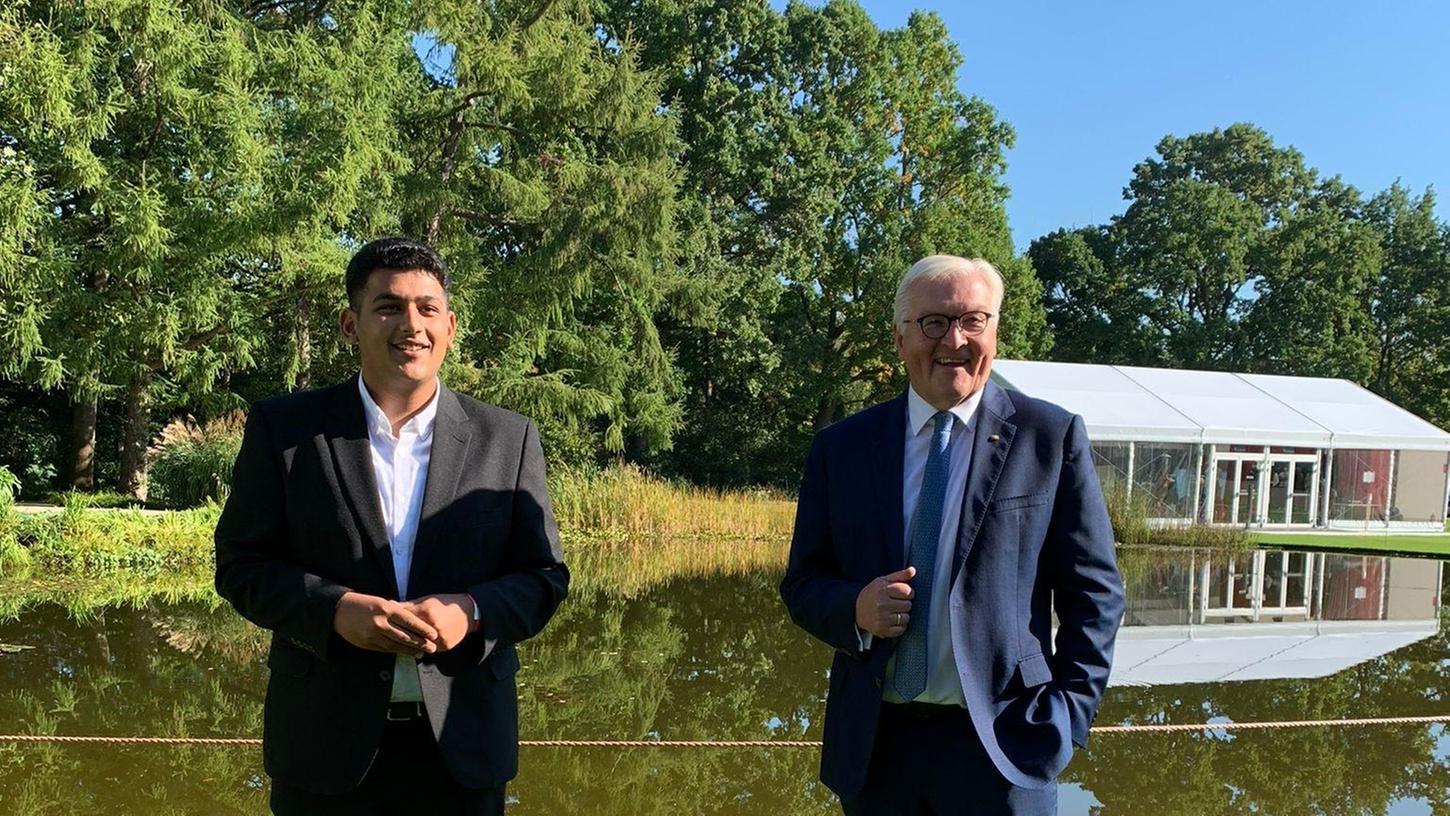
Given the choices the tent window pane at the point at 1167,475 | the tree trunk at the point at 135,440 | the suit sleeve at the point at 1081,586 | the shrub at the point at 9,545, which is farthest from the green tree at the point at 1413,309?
the suit sleeve at the point at 1081,586

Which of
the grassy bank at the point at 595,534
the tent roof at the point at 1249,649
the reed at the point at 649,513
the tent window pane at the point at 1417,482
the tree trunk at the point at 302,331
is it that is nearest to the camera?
the tent roof at the point at 1249,649

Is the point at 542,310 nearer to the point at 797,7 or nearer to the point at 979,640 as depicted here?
the point at 797,7

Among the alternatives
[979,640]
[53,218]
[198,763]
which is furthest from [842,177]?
[979,640]

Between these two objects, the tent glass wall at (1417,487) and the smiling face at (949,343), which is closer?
the smiling face at (949,343)

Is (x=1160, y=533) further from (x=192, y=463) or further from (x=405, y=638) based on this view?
(x=405, y=638)

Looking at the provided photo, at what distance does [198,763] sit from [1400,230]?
40027 millimetres

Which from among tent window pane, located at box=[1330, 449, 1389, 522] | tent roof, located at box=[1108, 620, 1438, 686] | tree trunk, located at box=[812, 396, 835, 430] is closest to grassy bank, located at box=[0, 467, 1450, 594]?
tent window pane, located at box=[1330, 449, 1389, 522]

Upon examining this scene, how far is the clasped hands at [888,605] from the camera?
1.92 m

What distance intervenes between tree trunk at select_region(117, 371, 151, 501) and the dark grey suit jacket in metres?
14.9

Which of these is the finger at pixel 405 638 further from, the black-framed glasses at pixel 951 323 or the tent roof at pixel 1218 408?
the tent roof at pixel 1218 408

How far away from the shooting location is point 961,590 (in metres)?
1.98

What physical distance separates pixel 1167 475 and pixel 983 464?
→ 20.1 m

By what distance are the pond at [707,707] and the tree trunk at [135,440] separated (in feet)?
21.6

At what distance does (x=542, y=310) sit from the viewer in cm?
1942
